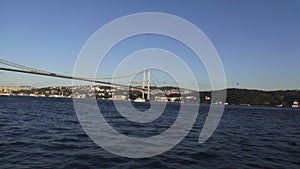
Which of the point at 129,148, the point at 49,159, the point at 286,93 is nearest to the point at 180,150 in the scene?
the point at 129,148

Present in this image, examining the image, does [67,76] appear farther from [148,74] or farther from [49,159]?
[148,74]

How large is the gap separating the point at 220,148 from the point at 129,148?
15.7 ft

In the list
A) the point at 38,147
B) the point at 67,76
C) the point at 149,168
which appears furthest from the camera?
the point at 67,76

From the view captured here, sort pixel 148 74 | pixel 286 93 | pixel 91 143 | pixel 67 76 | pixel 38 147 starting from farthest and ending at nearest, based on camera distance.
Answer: pixel 286 93
pixel 148 74
pixel 67 76
pixel 91 143
pixel 38 147

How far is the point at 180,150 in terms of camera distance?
14.8m

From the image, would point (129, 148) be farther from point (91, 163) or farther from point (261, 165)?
point (261, 165)

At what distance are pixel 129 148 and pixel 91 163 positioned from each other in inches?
133

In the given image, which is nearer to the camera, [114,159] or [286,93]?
[114,159]

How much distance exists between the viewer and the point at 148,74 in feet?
450

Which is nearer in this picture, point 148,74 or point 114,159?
point 114,159

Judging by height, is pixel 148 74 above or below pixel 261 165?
above

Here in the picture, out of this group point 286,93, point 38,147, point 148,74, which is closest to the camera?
point 38,147

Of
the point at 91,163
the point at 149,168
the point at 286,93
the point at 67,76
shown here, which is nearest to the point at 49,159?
the point at 91,163

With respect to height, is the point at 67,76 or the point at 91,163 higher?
the point at 67,76
